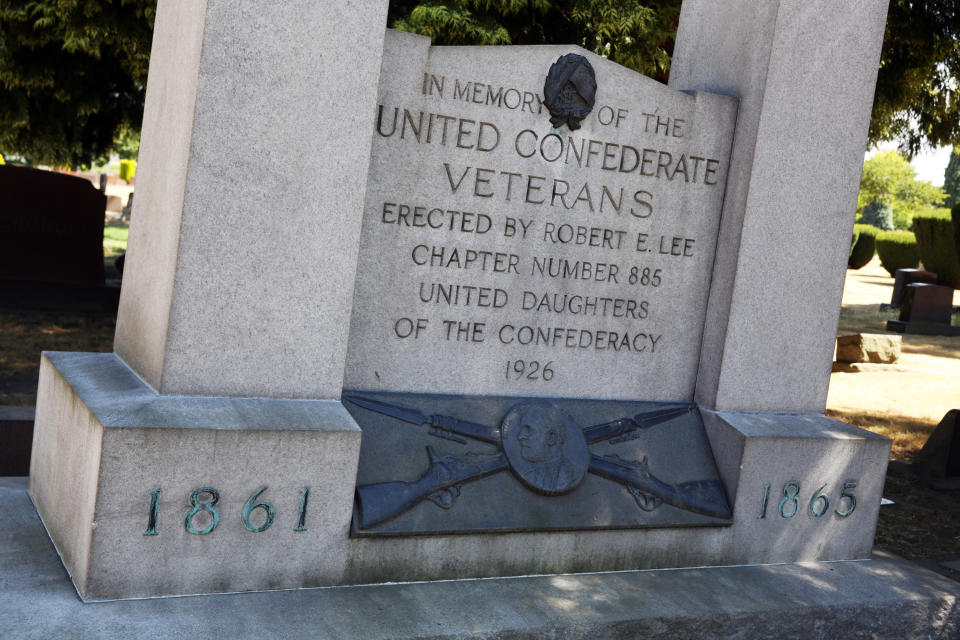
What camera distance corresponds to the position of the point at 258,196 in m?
3.36

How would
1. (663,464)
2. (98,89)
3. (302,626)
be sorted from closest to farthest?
(302,626), (663,464), (98,89)

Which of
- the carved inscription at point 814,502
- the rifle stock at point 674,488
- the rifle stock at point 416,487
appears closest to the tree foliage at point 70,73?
the rifle stock at point 416,487

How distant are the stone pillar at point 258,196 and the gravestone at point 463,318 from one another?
1 cm

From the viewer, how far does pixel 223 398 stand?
343 centimetres

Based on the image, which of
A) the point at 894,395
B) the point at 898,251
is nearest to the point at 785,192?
the point at 894,395

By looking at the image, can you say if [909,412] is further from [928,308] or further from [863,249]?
[863,249]

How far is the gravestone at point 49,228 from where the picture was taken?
10.6 m

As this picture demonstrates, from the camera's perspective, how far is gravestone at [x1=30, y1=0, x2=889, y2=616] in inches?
129

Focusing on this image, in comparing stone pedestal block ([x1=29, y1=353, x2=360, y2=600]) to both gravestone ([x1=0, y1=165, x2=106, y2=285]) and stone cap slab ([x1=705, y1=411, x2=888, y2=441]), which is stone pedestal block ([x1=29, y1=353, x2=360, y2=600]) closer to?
stone cap slab ([x1=705, y1=411, x2=888, y2=441])

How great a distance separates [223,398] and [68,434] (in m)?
0.59

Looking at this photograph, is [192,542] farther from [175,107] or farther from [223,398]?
[175,107]

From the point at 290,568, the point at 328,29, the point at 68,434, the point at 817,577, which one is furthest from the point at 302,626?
the point at 817,577

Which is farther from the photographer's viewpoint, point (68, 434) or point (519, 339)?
point (519, 339)

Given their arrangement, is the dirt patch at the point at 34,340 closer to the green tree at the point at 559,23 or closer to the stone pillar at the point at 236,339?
the stone pillar at the point at 236,339
